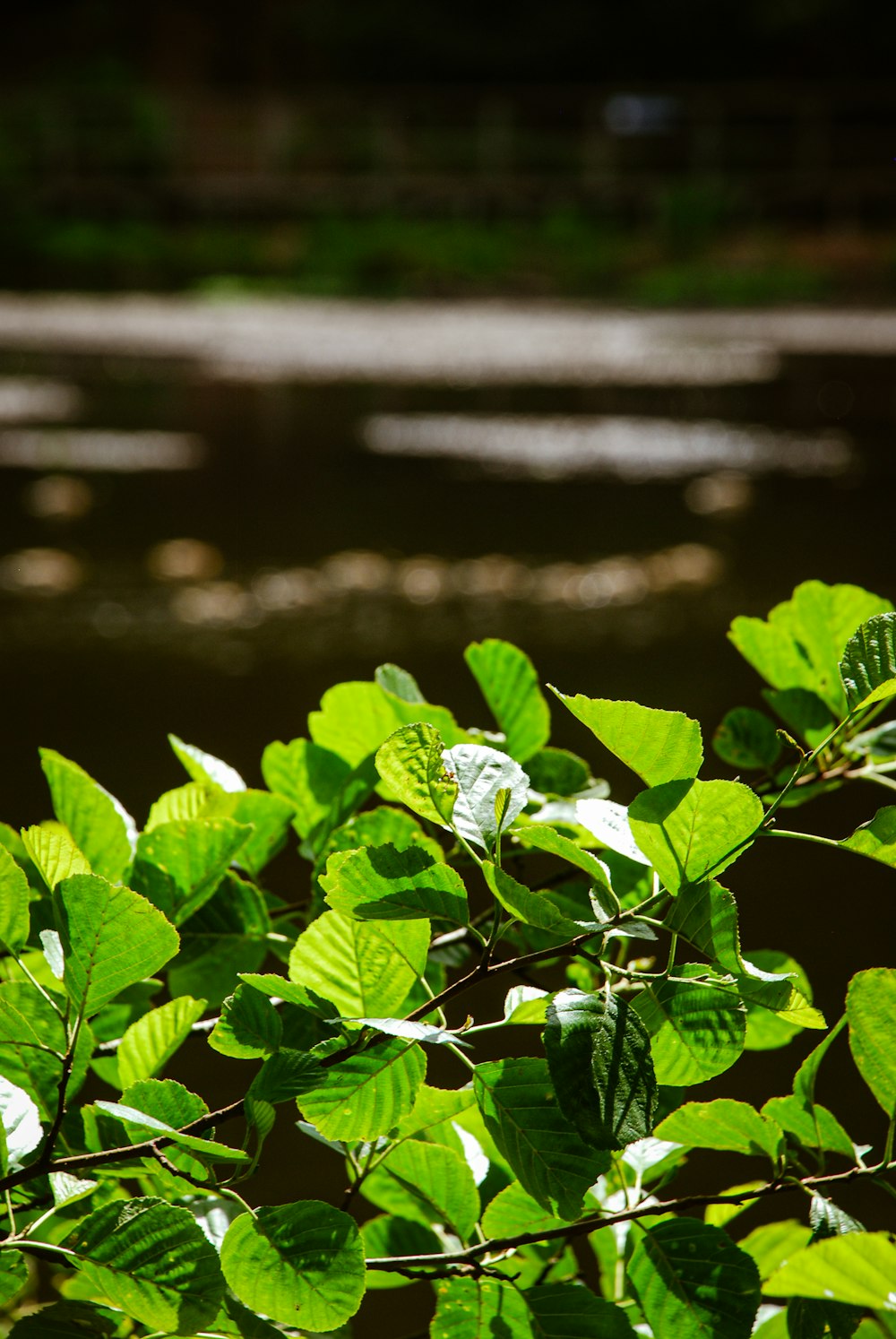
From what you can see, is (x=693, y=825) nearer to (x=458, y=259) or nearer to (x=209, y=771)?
(x=209, y=771)

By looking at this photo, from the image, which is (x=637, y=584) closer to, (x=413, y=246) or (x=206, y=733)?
(x=206, y=733)

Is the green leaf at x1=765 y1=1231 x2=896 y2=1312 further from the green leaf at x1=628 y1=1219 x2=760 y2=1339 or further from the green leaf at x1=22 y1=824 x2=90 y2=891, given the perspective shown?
the green leaf at x1=22 y1=824 x2=90 y2=891

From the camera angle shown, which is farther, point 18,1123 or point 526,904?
point 18,1123

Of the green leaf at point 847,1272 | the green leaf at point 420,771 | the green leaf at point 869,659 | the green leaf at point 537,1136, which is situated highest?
the green leaf at point 869,659

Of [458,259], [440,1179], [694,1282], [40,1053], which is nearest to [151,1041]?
[40,1053]

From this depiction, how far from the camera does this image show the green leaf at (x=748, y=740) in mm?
856

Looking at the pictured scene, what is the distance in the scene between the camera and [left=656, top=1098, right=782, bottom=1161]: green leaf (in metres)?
0.60

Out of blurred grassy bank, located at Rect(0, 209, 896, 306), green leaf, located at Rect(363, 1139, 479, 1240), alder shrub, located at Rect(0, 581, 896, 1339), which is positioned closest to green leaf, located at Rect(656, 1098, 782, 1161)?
alder shrub, located at Rect(0, 581, 896, 1339)

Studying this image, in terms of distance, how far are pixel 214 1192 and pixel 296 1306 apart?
7 centimetres

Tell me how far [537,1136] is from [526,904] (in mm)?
98

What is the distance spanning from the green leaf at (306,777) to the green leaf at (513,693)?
94 mm

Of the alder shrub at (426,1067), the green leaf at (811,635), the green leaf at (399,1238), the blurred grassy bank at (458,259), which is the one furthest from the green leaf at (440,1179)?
the blurred grassy bank at (458,259)

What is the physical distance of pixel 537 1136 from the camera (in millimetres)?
551

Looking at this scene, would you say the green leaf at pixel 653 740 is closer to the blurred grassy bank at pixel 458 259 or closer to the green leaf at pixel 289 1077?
the green leaf at pixel 289 1077
